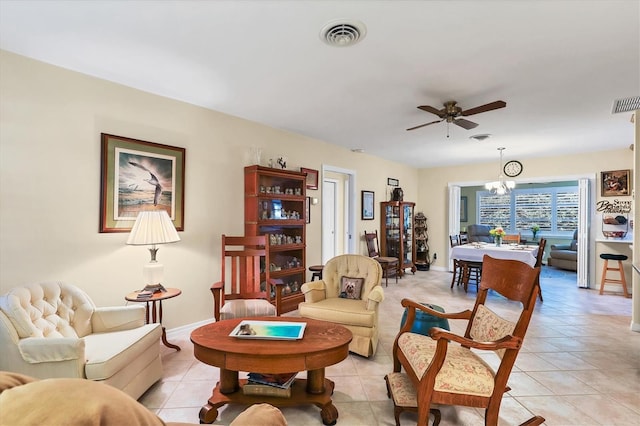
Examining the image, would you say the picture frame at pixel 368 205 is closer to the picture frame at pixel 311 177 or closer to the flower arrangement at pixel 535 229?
the picture frame at pixel 311 177

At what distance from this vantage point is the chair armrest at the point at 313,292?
320 centimetres

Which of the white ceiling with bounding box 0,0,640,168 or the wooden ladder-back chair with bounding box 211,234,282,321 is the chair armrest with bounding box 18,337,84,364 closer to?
the wooden ladder-back chair with bounding box 211,234,282,321

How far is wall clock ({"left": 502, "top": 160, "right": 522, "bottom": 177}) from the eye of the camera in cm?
659

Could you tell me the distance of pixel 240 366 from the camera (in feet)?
6.18

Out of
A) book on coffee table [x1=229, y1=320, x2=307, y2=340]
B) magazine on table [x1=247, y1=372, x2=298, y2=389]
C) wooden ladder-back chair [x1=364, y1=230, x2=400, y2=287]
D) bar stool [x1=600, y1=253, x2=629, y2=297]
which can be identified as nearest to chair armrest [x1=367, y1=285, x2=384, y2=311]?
book on coffee table [x1=229, y1=320, x2=307, y2=340]

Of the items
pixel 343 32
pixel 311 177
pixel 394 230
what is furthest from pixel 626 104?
pixel 394 230

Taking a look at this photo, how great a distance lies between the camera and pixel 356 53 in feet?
7.88

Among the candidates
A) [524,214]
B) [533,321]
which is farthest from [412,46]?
[524,214]

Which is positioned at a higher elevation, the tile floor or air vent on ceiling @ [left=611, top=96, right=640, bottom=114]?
air vent on ceiling @ [left=611, top=96, right=640, bottom=114]

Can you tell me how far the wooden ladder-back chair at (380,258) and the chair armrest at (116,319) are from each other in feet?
14.4

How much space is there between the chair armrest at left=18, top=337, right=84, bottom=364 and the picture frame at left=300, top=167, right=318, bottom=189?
11.5 ft

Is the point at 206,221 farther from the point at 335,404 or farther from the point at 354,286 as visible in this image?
the point at 335,404

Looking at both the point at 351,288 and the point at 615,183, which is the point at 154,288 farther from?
the point at 615,183

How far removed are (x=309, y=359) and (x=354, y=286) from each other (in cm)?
148
